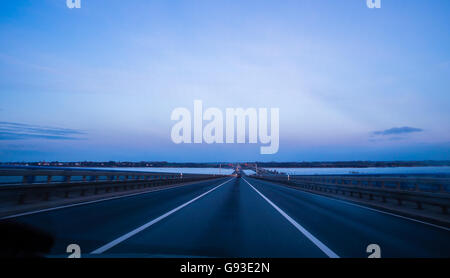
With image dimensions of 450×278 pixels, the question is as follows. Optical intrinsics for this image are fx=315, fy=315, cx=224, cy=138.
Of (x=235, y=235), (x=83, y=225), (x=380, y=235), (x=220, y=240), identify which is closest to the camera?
(x=220, y=240)

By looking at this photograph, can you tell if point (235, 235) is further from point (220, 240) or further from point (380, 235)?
point (380, 235)

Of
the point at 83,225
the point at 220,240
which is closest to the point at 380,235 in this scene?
the point at 220,240

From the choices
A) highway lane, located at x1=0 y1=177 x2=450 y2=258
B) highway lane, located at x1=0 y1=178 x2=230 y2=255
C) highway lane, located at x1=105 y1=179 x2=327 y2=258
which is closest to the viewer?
highway lane, located at x1=105 y1=179 x2=327 y2=258

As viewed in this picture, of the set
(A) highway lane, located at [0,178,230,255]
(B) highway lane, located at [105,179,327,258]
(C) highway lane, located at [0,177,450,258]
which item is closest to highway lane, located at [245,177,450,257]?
(C) highway lane, located at [0,177,450,258]

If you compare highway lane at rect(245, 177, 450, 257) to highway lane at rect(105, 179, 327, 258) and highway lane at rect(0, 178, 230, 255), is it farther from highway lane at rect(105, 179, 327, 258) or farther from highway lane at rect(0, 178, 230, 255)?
highway lane at rect(0, 178, 230, 255)

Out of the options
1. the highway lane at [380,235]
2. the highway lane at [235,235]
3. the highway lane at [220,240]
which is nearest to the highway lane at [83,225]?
the highway lane at [235,235]

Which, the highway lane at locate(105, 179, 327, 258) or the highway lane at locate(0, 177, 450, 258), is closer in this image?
the highway lane at locate(105, 179, 327, 258)

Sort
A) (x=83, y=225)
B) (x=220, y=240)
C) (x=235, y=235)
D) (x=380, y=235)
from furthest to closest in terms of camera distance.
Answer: (x=83, y=225)
(x=380, y=235)
(x=235, y=235)
(x=220, y=240)

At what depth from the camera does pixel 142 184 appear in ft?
100

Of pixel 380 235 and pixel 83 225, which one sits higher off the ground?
pixel 83 225

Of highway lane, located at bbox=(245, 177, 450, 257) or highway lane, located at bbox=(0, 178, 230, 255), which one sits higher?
highway lane, located at bbox=(0, 178, 230, 255)

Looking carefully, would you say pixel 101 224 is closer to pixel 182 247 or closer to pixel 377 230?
pixel 182 247

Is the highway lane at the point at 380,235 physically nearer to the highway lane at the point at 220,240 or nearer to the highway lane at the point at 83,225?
the highway lane at the point at 220,240
